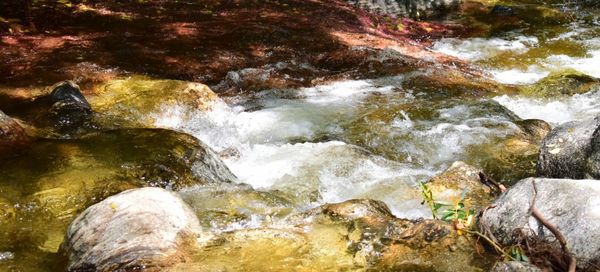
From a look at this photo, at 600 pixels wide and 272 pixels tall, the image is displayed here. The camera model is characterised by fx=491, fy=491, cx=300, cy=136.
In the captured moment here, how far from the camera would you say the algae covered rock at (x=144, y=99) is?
7570 millimetres

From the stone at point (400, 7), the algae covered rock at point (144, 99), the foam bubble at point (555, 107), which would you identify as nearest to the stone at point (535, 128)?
the foam bubble at point (555, 107)

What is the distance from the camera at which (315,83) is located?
33.2 ft

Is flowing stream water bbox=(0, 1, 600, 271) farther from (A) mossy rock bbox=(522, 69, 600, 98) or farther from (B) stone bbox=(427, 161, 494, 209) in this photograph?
(B) stone bbox=(427, 161, 494, 209)

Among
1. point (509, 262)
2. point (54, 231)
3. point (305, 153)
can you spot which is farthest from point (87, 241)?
point (305, 153)

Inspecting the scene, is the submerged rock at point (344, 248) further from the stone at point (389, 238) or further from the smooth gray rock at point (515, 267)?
the smooth gray rock at point (515, 267)

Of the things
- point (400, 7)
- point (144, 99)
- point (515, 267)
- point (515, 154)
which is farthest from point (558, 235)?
point (400, 7)

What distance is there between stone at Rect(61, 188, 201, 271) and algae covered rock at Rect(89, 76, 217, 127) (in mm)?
3550

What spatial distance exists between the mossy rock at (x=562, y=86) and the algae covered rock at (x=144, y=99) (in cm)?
644

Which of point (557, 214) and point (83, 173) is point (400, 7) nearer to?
point (83, 173)

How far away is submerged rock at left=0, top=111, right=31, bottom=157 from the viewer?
5461 millimetres

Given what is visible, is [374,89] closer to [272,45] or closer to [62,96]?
[272,45]

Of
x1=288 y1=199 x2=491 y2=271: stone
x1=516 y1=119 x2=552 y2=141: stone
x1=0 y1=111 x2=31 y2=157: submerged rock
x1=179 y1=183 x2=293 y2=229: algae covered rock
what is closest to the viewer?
x1=288 y1=199 x2=491 y2=271: stone

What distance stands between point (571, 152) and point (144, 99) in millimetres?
6172

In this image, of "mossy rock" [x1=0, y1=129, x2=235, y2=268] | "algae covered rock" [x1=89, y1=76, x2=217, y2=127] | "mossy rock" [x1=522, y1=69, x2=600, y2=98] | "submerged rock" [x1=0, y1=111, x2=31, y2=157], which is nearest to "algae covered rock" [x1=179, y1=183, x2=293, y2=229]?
"mossy rock" [x1=0, y1=129, x2=235, y2=268]
